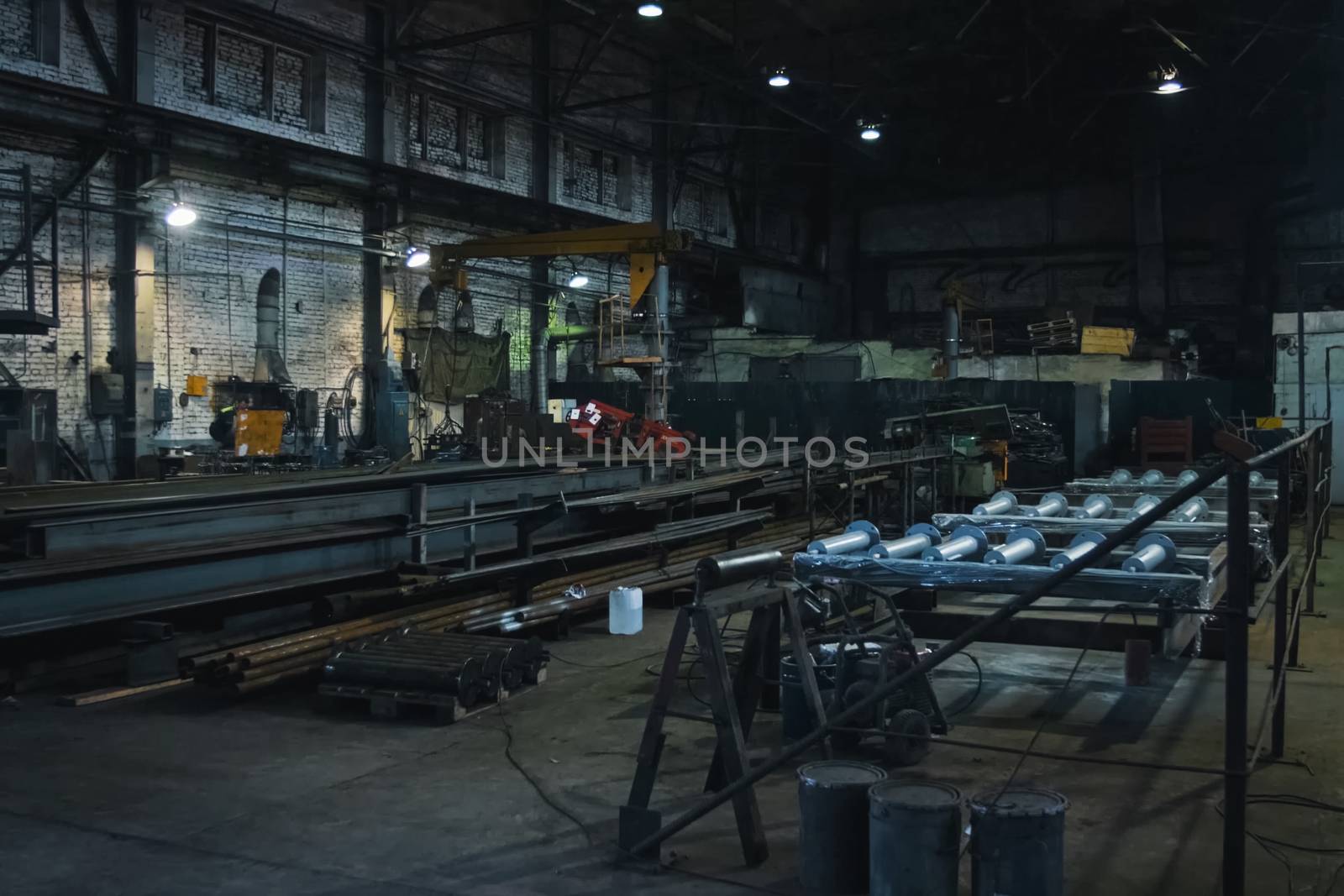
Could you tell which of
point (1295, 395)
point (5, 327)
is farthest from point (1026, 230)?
point (5, 327)

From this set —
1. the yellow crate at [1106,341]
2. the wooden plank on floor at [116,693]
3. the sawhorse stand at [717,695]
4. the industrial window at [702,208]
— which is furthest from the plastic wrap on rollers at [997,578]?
the industrial window at [702,208]

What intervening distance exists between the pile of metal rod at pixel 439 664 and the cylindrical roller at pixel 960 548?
93.0 inches

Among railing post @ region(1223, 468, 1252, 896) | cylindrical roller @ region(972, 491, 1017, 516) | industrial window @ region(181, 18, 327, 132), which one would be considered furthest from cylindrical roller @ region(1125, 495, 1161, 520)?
industrial window @ region(181, 18, 327, 132)

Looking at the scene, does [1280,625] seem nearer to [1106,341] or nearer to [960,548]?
[960,548]

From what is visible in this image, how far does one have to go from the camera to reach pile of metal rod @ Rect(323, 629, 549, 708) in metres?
5.70

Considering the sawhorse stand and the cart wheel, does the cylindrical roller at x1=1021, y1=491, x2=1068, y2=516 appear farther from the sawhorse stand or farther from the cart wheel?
the sawhorse stand

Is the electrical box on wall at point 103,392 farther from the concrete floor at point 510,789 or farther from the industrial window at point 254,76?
the concrete floor at point 510,789

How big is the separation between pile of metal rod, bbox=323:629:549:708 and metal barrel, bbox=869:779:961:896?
9.67 ft

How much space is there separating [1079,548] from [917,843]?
304 cm

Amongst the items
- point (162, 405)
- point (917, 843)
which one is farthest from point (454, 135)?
point (917, 843)

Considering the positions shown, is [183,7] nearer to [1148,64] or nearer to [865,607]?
[865,607]

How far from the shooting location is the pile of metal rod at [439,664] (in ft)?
18.7

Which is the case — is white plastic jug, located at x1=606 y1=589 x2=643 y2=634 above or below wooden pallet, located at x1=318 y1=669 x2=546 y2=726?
above

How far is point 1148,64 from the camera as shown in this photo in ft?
75.6
